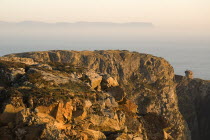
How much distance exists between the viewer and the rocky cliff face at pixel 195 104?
5384 inches

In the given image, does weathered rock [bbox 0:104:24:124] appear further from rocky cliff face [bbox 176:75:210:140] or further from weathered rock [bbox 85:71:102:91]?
rocky cliff face [bbox 176:75:210:140]

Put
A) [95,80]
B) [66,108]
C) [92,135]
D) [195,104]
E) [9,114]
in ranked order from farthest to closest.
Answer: [195,104] → [95,80] → [66,108] → [92,135] → [9,114]

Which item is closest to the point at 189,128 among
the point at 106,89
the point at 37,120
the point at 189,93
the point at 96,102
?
the point at 189,93

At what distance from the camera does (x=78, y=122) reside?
35.1 m

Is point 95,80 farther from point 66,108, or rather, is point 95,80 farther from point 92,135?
point 92,135

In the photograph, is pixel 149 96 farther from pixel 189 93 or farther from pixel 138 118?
pixel 138 118

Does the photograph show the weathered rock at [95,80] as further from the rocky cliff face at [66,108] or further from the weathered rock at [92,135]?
the weathered rock at [92,135]

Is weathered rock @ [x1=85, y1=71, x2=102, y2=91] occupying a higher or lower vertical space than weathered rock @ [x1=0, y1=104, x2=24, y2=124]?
higher

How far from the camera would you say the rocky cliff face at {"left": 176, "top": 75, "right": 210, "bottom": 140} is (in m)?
137

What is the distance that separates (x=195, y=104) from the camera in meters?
143

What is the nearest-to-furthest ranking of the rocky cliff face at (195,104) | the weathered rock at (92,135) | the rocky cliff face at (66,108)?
the rocky cliff face at (66,108) → the weathered rock at (92,135) → the rocky cliff face at (195,104)

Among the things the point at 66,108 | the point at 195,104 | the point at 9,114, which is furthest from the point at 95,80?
the point at 195,104

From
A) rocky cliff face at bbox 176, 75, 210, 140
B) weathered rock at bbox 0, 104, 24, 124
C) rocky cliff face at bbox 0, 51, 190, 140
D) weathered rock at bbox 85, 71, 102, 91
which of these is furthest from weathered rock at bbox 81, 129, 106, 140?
rocky cliff face at bbox 176, 75, 210, 140

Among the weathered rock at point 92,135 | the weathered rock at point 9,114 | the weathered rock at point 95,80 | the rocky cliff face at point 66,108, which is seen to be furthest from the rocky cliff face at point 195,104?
the weathered rock at point 9,114
